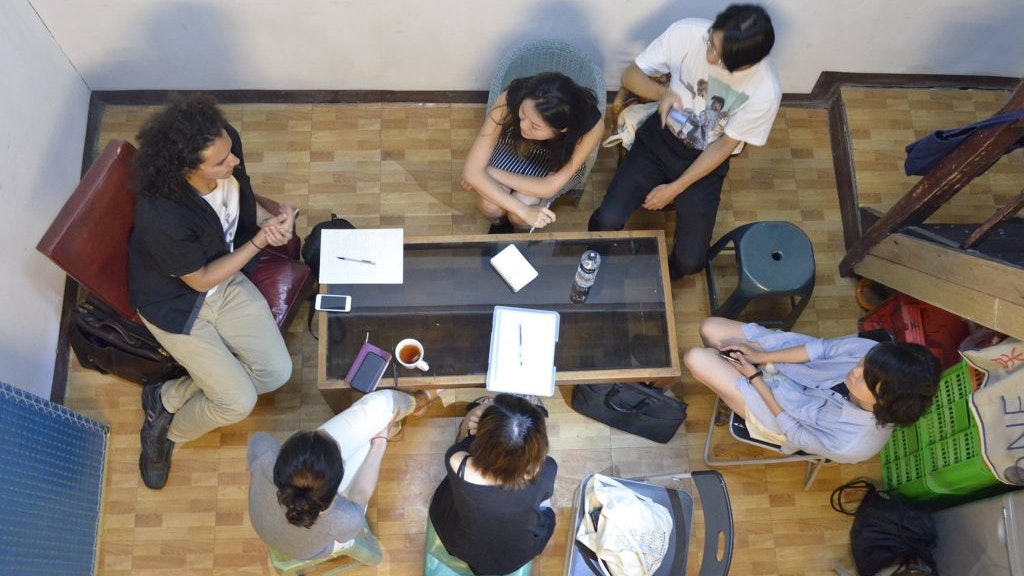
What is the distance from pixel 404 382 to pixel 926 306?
2060 mm

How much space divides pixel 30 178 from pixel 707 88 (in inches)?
103

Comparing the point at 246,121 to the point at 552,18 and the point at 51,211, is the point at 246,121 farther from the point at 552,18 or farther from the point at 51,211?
the point at 552,18

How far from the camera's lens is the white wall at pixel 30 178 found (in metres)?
2.67

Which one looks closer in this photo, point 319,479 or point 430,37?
point 319,479

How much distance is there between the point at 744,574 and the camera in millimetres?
2887

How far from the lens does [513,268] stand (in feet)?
8.73

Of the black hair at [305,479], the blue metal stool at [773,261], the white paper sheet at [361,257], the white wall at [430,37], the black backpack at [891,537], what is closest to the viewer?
the black hair at [305,479]

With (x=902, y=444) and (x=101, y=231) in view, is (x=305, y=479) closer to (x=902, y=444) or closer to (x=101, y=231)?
(x=101, y=231)

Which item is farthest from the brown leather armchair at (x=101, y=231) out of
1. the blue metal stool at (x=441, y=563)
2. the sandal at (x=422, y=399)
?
the blue metal stool at (x=441, y=563)

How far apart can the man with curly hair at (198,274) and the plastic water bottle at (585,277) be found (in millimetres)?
1039

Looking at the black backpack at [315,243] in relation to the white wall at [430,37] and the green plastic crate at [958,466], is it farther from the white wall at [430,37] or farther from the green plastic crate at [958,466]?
the green plastic crate at [958,466]

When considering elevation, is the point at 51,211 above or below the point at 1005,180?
above

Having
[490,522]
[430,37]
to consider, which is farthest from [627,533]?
[430,37]

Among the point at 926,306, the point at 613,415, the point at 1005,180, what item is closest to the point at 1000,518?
the point at 926,306
